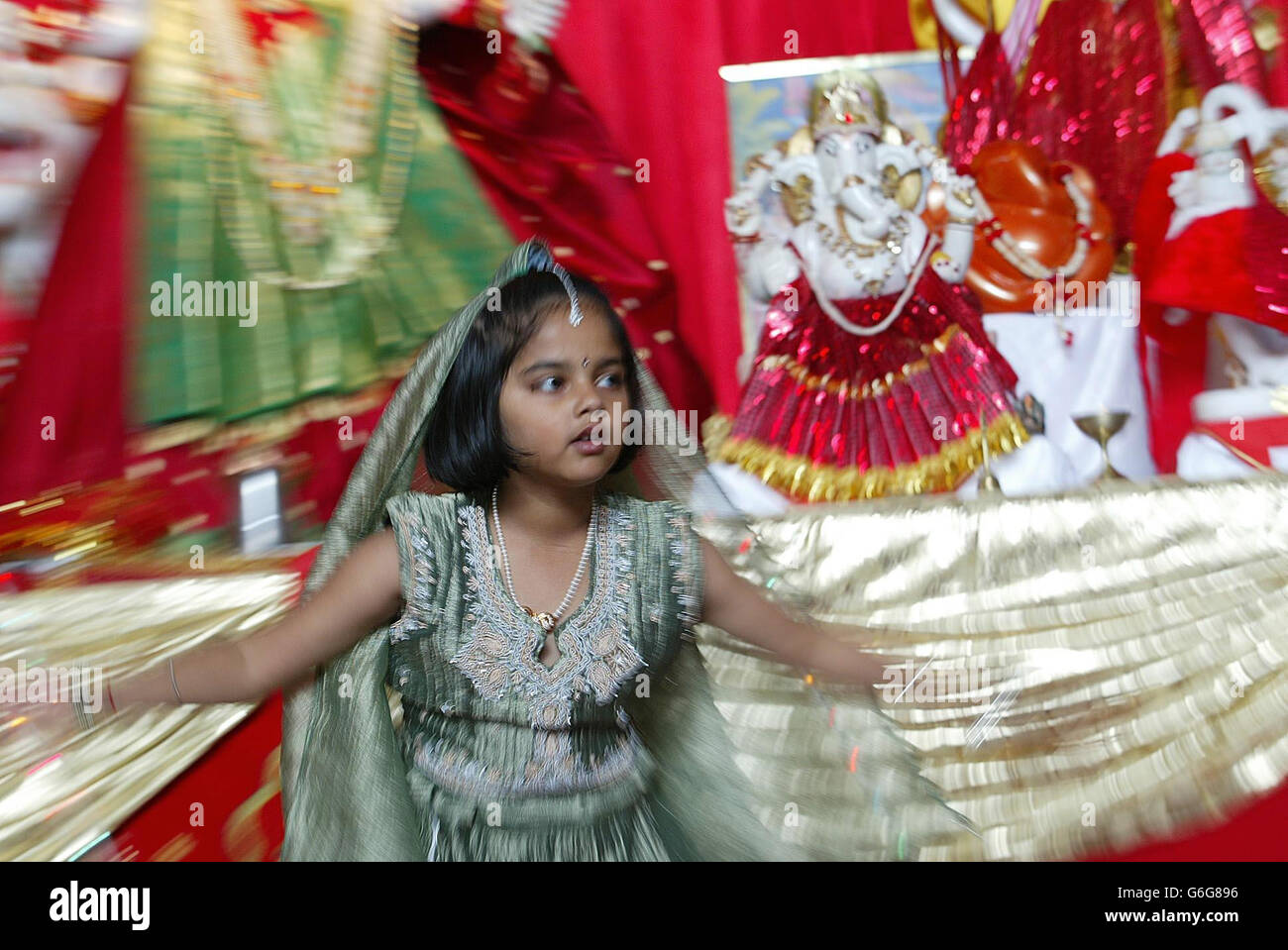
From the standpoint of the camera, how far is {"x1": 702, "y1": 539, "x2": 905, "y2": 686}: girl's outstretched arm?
3.75 feet

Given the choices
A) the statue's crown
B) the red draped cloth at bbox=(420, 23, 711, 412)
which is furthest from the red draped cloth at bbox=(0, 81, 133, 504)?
the statue's crown

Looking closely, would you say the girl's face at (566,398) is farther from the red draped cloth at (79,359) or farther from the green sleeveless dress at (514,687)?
the red draped cloth at (79,359)

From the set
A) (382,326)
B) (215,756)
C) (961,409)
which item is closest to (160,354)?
(382,326)

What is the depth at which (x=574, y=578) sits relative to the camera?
1.11 m

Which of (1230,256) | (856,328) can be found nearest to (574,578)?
(856,328)

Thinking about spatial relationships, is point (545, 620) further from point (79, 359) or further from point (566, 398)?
point (79, 359)

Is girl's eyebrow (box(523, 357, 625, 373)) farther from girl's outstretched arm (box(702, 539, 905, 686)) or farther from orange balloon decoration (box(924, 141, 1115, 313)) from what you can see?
orange balloon decoration (box(924, 141, 1115, 313))

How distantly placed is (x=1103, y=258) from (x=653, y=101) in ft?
3.55

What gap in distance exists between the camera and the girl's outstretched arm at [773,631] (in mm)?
1144

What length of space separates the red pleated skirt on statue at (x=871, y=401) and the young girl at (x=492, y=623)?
1.37 m

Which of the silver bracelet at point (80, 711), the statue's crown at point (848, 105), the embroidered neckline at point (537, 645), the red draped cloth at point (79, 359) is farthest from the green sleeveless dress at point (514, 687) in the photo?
the statue's crown at point (848, 105)

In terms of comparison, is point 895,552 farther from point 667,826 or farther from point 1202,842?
point 667,826

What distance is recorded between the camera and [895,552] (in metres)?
1.82

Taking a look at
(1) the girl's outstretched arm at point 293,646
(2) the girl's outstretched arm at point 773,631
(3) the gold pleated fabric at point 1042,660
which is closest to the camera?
(1) the girl's outstretched arm at point 293,646
